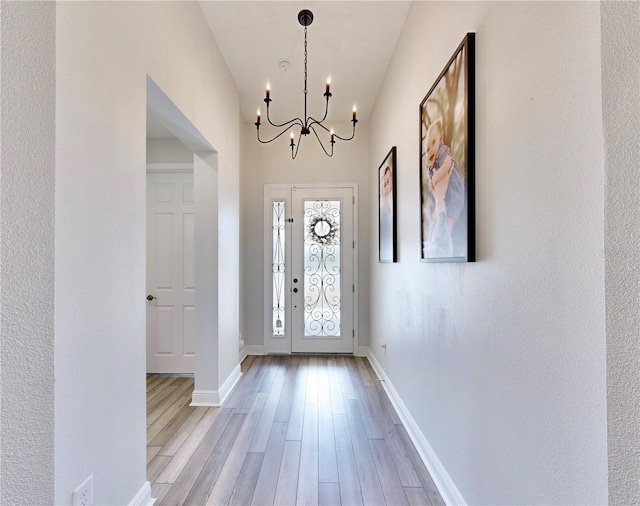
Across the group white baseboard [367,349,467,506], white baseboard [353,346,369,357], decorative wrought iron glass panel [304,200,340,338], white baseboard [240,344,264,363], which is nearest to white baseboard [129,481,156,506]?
white baseboard [367,349,467,506]

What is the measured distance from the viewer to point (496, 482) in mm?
1191

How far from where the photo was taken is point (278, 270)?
4.27 m

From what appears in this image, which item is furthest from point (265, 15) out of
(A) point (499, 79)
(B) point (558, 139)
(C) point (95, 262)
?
(B) point (558, 139)

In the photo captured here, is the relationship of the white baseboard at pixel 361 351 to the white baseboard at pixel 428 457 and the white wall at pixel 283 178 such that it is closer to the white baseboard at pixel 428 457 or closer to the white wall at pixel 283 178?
the white wall at pixel 283 178

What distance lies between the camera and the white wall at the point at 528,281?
80 centimetres

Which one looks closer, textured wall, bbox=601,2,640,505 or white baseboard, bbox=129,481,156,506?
textured wall, bbox=601,2,640,505

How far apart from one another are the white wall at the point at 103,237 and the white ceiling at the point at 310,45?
0.78 metres

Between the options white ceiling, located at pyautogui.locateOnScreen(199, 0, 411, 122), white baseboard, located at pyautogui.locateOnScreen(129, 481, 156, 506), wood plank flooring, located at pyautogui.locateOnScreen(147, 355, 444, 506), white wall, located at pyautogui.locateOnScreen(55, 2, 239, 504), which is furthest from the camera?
white ceiling, located at pyautogui.locateOnScreen(199, 0, 411, 122)

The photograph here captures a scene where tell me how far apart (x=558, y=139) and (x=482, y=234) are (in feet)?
1.58

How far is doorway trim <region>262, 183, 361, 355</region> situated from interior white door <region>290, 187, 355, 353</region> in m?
0.05

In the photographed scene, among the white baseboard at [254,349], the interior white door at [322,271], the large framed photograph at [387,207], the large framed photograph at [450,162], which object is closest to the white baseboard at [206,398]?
the white baseboard at [254,349]

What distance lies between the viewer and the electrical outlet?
1.13m

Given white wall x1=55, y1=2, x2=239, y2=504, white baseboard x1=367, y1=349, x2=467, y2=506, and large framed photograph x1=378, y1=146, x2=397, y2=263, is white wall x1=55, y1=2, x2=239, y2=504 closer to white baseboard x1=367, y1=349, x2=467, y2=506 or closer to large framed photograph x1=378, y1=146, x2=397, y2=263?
white baseboard x1=367, y1=349, x2=467, y2=506

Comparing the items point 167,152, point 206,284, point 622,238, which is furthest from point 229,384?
point 622,238
